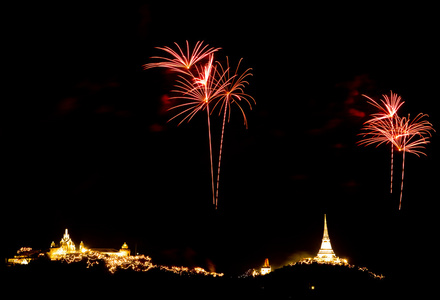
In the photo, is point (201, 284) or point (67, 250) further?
point (67, 250)

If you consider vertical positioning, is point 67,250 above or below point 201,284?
above

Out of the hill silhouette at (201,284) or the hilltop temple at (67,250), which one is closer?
the hill silhouette at (201,284)

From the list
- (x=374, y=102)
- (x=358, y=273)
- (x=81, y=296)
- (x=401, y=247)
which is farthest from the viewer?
(x=401, y=247)

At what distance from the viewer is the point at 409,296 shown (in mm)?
7719

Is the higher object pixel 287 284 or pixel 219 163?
pixel 219 163

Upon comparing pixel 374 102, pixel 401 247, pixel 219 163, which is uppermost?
→ pixel 374 102

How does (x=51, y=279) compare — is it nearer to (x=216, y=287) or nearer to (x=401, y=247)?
(x=216, y=287)

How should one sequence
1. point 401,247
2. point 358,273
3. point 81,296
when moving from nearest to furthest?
point 81,296
point 358,273
point 401,247

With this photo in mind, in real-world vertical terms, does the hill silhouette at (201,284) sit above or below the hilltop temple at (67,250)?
below

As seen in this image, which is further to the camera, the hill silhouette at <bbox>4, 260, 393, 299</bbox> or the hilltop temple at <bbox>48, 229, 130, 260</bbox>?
the hilltop temple at <bbox>48, 229, 130, 260</bbox>

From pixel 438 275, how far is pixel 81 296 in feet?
20.6

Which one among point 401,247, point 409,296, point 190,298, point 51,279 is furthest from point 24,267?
point 401,247

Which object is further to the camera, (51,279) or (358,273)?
(358,273)

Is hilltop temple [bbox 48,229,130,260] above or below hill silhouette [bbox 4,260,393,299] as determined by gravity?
above
